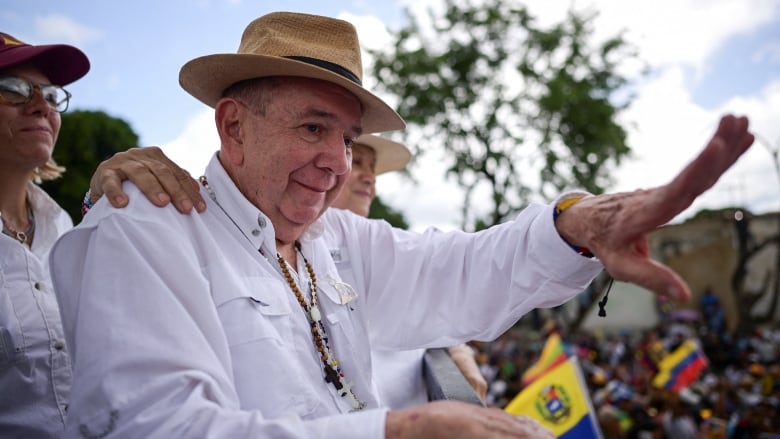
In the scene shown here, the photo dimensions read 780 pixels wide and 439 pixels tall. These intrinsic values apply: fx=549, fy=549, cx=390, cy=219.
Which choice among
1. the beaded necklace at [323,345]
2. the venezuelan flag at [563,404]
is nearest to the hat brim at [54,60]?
the beaded necklace at [323,345]

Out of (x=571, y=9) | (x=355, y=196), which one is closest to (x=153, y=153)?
(x=355, y=196)

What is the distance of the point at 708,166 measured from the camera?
1249mm

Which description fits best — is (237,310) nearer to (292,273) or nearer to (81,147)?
(292,273)

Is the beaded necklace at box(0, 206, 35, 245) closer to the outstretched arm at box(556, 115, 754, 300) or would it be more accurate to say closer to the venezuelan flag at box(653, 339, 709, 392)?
the outstretched arm at box(556, 115, 754, 300)

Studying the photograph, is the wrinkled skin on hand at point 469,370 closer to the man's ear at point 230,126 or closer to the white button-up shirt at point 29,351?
the man's ear at point 230,126

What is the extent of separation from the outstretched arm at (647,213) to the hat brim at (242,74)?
98cm

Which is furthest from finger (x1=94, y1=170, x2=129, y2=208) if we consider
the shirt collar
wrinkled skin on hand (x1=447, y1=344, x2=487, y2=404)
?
wrinkled skin on hand (x1=447, y1=344, x2=487, y2=404)

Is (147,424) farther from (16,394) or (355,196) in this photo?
(355,196)

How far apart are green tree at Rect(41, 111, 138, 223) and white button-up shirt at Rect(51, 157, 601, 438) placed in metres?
21.7

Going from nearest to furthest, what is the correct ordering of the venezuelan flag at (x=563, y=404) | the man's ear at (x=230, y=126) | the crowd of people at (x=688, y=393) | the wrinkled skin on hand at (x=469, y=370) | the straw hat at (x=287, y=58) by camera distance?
1. the straw hat at (x=287, y=58)
2. the man's ear at (x=230, y=126)
3. the wrinkled skin on hand at (x=469, y=370)
4. the venezuelan flag at (x=563, y=404)
5. the crowd of people at (x=688, y=393)

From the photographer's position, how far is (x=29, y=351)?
218 centimetres

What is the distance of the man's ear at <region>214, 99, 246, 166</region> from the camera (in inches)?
84.9

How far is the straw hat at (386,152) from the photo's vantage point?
4.21 metres

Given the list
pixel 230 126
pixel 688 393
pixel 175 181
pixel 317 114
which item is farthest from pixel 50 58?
pixel 688 393
